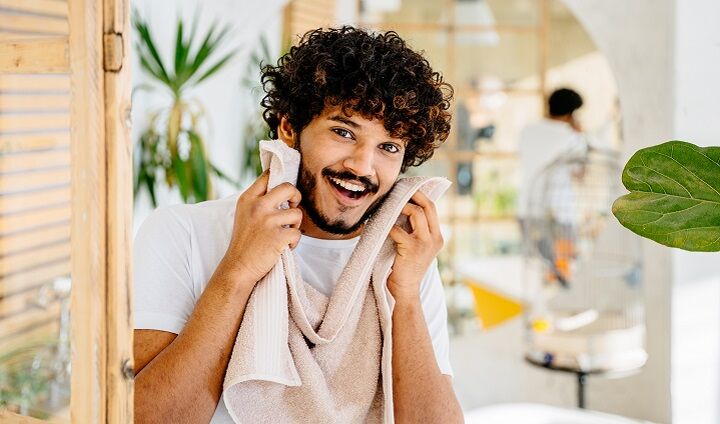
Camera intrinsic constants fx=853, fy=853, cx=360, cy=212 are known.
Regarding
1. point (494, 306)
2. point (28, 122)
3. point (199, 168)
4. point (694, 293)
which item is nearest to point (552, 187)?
point (694, 293)

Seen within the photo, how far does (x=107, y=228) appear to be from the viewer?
78 centimetres

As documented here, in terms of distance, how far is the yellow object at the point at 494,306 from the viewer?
6.34 meters

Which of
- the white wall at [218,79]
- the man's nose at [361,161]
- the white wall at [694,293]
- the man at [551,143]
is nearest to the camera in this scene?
the man's nose at [361,161]

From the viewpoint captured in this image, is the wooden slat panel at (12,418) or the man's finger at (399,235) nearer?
the wooden slat panel at (12,418)

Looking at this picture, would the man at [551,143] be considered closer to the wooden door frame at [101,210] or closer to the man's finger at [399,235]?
the man's finger at [399,235]

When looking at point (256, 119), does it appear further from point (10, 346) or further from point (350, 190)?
point (10, 346)

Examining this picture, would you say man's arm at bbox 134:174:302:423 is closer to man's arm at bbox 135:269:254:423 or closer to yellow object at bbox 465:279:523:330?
man's arm at bbox 135:269:254:423

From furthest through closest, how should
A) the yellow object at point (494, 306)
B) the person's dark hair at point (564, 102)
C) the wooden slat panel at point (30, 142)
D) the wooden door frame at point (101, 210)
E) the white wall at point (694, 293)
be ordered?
the yellow object at point (494, 306)
the person's dark hair at point (564, 102)
the white wall at point (694, 293)
the wooden slat panel at point (30, 142)
the wooden door frame at point (101, 210)

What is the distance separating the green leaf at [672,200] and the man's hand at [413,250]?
0.61 m

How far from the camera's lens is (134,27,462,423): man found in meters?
1.30

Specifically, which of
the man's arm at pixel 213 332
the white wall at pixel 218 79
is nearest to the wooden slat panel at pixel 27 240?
the man's arm at pixel 213 332

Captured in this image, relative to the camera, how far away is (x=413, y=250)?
1447 mm

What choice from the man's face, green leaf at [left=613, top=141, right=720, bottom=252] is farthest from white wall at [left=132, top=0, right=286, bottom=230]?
green leaf at [left=613, top=141, right=720, bottom=252]

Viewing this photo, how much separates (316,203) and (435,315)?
0.33 m
